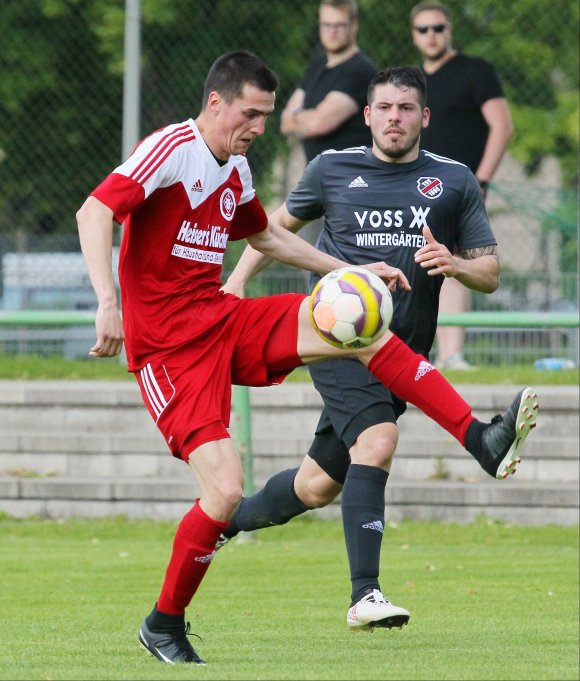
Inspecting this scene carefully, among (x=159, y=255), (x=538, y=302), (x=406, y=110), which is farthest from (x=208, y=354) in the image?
(x=538, y=302)

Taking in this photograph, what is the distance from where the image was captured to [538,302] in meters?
13.2

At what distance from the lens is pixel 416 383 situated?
5.95 meters

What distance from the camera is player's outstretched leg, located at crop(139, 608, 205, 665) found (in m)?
5.51

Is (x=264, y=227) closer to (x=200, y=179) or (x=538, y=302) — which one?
(x=200, y=179)

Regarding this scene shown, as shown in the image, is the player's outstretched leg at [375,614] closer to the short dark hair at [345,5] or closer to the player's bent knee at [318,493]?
the player's bent knee at [318,493]

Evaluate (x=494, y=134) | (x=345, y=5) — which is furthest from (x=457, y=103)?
(x=345, y=5)

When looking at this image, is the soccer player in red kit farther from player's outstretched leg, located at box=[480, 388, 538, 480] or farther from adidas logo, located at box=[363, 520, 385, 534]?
adidas logo, located at box=[363, 520, 385, 534]

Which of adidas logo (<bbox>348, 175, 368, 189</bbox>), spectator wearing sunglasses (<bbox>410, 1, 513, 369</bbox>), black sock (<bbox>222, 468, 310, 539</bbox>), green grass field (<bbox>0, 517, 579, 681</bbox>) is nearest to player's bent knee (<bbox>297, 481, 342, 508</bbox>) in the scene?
black sock (<bbox>222, 468, 310, 539</bbox>)

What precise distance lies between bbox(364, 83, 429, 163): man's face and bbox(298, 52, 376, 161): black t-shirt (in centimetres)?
415

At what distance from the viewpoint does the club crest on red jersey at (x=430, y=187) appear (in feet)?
21.9

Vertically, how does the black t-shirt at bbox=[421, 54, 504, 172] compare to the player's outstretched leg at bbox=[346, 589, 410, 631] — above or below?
above

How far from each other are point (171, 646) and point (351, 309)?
1.45m

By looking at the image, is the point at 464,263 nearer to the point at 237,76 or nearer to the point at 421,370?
the point at 421,370

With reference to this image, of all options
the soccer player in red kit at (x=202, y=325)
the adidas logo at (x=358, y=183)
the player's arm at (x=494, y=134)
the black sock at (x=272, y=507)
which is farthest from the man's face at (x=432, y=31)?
the soccer player in red kit at (x=202, y=325)
